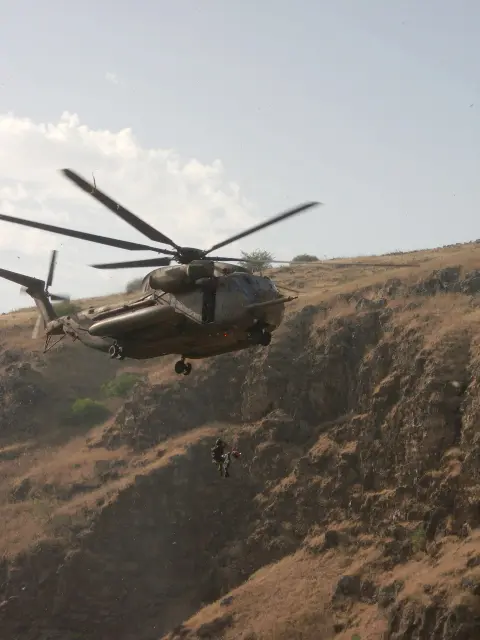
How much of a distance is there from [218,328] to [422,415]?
1621 cm

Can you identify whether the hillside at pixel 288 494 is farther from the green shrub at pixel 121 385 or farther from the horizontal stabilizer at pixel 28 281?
the horizontal stabilizer at pixel 28 281

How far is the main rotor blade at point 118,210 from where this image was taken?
16.0m

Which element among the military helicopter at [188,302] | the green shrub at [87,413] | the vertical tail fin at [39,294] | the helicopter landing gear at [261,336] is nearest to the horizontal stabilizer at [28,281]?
the vertical tail fin at [39,294]

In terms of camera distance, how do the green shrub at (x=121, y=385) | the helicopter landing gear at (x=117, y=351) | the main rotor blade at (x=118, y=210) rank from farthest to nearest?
the green shrub at (x=121, y=385), the helicopter landing gear at (x=117, y=351), the main rotor blade at (x=118, y=210)

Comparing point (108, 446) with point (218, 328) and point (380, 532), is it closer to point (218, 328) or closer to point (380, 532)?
point (380, 532)

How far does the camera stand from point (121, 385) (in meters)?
49.4

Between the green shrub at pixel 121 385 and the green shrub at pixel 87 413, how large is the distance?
1712mm

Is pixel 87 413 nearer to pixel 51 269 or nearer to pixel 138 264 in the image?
pixel 51 269

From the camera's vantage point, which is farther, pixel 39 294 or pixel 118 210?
pixel 39 294

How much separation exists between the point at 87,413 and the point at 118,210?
1268 inches

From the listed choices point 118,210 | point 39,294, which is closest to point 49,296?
point 39,294

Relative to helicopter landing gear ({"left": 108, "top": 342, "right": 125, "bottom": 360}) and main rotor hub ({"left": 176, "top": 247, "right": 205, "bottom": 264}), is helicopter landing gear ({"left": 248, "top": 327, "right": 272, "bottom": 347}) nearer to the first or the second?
main rotor hub ({"left": 176, "top": 247, "right": 205, "bottom": 264})

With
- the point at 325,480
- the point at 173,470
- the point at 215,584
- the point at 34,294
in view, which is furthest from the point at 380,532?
the point at 34,294

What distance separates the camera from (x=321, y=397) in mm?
36469
